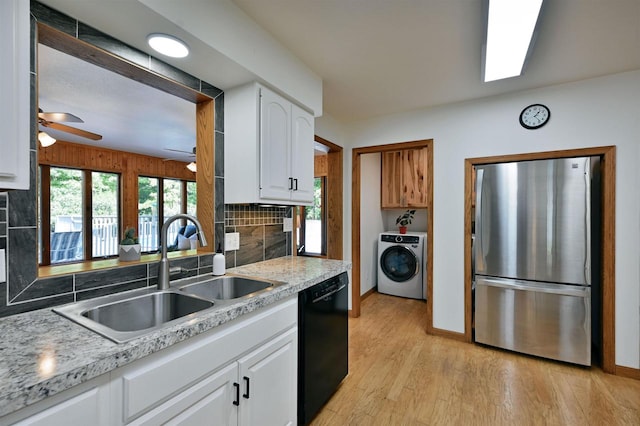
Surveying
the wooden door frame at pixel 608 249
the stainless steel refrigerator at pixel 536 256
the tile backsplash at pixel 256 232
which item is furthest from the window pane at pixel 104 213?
the wooden door frame at pixel 608 249

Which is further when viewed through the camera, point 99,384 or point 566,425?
point 566,425

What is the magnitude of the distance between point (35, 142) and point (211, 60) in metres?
0.89

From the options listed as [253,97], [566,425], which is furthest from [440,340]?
[253,97]

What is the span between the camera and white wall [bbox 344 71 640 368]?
2.26 metres

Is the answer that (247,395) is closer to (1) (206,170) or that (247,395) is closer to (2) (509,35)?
(1) (206,170)

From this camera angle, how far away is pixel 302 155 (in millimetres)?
2256

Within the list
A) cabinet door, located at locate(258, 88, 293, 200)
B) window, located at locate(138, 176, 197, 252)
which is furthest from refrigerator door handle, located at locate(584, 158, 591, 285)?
window, located at locate(138, 176, 197, 252)

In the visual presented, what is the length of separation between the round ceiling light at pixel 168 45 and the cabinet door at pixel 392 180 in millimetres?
3523

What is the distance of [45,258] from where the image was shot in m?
4.71

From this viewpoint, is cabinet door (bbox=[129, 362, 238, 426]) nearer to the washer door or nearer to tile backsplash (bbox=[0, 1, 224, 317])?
tile backsplash (bbox=[0, 1, 224, 317])

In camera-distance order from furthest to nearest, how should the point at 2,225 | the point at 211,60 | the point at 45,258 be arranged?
1. the point at 45,258
2. the point at 211,60
3. the point at 2,225

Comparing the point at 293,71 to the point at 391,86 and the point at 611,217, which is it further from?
the point at 611,217

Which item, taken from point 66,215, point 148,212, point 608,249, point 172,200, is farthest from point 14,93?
point 172,200

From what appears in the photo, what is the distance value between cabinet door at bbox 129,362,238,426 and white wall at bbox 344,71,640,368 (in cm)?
240
